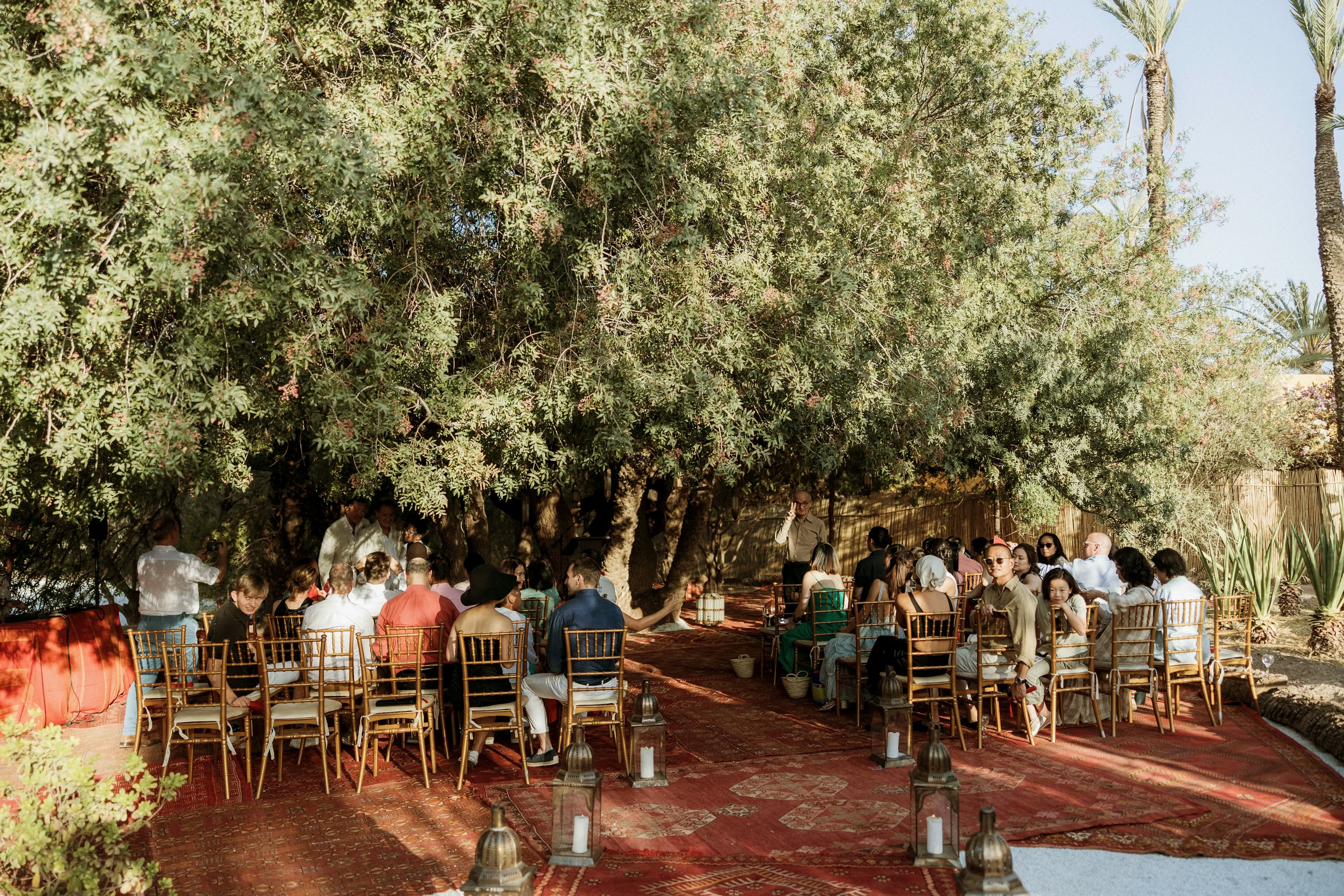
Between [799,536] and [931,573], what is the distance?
368cm

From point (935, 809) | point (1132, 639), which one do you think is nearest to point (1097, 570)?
point (1132, 639)

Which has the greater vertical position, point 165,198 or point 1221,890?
point 165,198

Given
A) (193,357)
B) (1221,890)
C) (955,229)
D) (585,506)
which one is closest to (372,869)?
(193,357)

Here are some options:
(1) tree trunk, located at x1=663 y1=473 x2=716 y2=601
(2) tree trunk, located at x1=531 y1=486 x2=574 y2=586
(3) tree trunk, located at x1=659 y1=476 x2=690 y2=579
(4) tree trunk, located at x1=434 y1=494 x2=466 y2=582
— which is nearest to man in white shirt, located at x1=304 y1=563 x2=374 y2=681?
(4) tree trunk, located at x1=434 y1=494 x2=466 y2=582

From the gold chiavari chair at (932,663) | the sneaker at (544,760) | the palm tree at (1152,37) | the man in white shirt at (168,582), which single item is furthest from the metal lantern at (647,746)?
the palm tree at (1152,37)

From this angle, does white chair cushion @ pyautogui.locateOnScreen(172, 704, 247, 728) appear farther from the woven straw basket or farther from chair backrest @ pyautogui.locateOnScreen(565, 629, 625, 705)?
the woven straw basket

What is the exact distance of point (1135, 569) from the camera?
27.4ft

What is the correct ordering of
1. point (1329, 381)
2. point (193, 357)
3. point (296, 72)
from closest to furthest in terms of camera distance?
point (193, 357), point (296, 72), point (1329, 381)

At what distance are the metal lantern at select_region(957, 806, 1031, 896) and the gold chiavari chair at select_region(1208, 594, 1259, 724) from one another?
15.9 ft

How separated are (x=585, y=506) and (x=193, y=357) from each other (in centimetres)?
1167

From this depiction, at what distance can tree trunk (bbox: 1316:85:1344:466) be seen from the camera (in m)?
12.8

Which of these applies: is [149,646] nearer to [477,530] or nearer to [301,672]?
[301,672]

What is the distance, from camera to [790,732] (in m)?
8.05

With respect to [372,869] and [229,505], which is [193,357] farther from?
[229,505]
